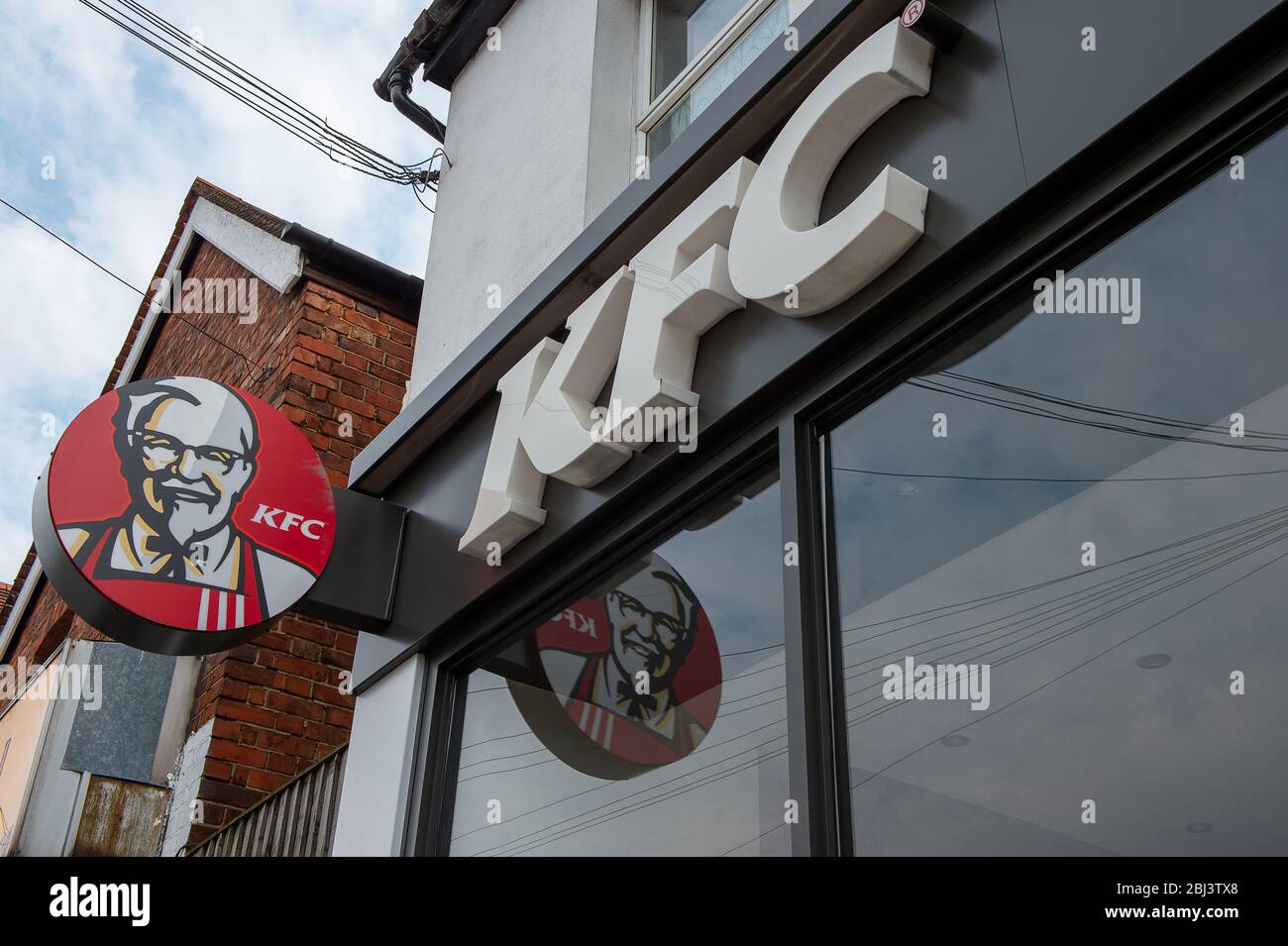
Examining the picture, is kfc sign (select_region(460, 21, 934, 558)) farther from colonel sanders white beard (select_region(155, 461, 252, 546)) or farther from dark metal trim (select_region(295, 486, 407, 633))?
colonel sanders white beard (select_region(155, 461, 252, 546))

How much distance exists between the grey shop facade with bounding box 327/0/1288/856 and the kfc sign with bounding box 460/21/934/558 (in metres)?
0.02

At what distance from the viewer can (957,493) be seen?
108 inches

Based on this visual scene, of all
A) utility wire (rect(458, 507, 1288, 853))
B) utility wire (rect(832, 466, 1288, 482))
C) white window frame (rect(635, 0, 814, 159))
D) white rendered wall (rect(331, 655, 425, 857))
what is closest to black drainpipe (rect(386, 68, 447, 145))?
white window frame (rect(635, 0, 814, 159))

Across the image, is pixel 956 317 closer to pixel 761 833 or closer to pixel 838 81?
pixel 838 81

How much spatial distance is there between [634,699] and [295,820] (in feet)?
8.03

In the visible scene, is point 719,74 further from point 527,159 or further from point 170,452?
point 170,452

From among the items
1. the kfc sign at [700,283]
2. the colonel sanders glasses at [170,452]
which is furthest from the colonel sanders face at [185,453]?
the kfc sign at [700,283]

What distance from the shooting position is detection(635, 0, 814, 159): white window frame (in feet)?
15.4

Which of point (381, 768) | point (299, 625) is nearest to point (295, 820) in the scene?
point (381, 768)

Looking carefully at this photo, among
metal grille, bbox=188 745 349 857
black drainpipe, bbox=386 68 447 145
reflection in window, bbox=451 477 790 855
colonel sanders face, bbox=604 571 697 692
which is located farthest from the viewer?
black drainpipe, bbox=386 68 447 145

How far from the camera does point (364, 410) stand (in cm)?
739

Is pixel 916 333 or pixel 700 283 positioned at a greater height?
pixel 700 283

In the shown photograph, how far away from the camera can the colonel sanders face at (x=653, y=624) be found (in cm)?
342

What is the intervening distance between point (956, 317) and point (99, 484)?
8.98ft
